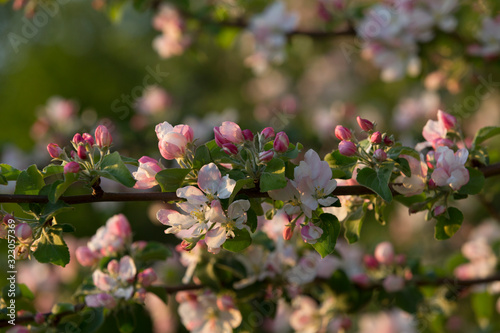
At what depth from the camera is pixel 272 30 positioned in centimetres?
254

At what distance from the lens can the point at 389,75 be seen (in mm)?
2459

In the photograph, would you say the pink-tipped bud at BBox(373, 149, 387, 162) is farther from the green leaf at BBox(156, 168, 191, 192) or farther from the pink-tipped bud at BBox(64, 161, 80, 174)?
the pink-tipped bud at BBox(64, 161, 80, 174)

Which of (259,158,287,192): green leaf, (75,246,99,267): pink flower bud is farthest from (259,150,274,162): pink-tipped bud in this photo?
(75,246,99,267): pink flower bud

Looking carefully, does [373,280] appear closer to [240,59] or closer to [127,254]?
[127,254]

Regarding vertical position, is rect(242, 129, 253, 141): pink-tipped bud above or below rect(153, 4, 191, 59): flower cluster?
below

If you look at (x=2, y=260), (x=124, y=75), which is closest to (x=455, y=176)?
(x=2, y=260)

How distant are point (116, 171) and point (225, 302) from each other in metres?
0.60

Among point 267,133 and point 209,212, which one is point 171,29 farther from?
point 209,212

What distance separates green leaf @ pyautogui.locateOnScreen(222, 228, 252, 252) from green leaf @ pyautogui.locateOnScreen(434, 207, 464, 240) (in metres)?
0.41

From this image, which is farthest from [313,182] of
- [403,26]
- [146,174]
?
[403,26]

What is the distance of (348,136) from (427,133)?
0.25 m

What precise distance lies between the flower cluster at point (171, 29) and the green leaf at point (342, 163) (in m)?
1.72

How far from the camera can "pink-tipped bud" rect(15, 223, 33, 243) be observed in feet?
3.56

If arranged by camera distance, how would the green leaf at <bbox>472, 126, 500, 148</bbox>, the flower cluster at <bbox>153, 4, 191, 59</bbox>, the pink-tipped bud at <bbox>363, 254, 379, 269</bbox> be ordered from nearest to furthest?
the green leaf at <bbox>472, 126, 500, 148</bbox> → the pink-tipped bud at <bbox>363, 254, 379, 269</bbox> → the flower cluster at <bbox>153, 4, 191, 59</bbox>
